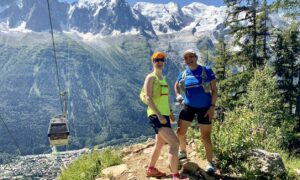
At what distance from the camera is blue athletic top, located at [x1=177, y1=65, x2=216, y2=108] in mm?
10008

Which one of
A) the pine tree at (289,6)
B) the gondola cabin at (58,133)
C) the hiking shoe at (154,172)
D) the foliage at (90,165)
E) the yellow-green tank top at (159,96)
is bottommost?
the gondola cabin at (58,133)

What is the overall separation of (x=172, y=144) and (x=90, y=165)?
131 inches

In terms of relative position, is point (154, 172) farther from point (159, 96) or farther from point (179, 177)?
point (159, 96)

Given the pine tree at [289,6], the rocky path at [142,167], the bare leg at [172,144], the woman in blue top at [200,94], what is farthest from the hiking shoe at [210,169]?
the pine tree at [289,6]

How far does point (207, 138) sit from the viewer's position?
1024 centimetres

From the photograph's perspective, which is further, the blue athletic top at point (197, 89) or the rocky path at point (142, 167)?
the rocky path at point (142, 167)

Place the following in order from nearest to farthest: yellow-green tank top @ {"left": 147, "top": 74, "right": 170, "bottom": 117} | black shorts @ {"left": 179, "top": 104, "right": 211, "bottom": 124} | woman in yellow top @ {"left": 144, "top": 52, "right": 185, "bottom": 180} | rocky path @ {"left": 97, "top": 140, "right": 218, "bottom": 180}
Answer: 1. woman in yellow top @ {"left": 144, "top": 52, "right": 185, "bottom": 180}
2. yellow-green tank top @ {"left": 147, "top": 74, "right": 170, "bottom": 117}
3. black shorts @ {"left": 179, "top": 104, "right": 211, "bottom": 124}
4. rocky path @ {"left": 97, "top": 140, "right": 218, "bottom": 180}

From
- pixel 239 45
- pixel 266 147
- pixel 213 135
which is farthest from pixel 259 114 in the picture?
pixel 213 135

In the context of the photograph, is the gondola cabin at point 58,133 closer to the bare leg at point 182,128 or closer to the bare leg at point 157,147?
the bare leg at point 182,128

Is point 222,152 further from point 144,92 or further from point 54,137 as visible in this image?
point 54,137

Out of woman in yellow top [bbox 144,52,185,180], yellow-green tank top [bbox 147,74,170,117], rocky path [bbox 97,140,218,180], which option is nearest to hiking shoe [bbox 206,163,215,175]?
rocky path [bbox 97,140,218,180]

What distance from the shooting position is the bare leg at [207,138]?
10180mm

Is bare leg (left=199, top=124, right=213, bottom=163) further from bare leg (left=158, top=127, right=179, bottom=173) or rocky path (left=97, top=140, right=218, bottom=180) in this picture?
bare leg (left=158, top=127, right=179, bottom=173)

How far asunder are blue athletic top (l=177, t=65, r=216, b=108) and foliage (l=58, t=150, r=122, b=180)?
122 inches
